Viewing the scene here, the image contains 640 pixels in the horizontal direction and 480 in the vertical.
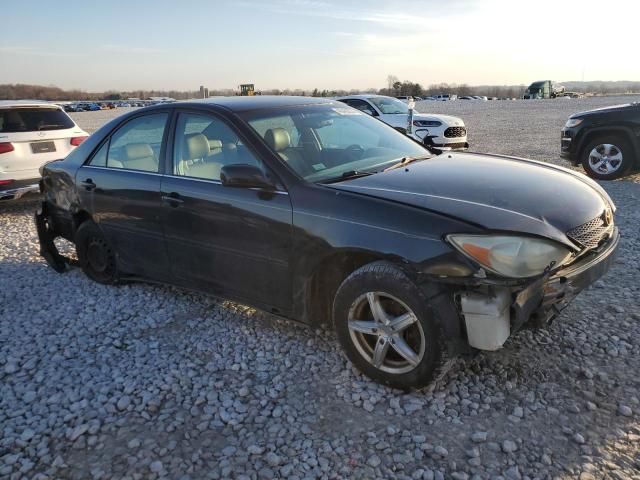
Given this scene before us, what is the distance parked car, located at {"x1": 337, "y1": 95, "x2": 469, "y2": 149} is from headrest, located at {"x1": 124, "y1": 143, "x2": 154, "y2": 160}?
927 centimetres

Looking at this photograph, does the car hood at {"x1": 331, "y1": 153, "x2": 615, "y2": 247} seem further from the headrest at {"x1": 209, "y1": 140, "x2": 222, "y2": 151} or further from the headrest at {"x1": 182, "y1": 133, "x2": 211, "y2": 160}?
the headrest at {"x1": 182, "y1": 133, "x2": 211, "y2": 160}

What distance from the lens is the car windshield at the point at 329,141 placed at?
3586 mm

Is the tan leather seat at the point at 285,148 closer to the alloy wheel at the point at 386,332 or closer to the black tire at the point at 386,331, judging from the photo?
the black tire at the point at 386,331

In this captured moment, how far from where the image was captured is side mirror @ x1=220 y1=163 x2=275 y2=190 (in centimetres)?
336

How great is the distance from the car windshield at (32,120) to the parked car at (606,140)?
8.49 m

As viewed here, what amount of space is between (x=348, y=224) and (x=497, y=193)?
35.1 inches

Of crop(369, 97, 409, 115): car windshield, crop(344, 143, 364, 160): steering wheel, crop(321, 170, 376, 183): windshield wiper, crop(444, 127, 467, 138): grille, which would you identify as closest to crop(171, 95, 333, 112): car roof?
crop(344, 143, 364, 160): steering wheel

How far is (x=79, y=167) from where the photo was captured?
491cm

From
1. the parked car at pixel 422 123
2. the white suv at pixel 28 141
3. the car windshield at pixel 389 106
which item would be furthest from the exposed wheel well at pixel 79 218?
the car windshield at pixel 389 106

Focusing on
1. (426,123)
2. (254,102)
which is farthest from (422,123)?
(254,102)

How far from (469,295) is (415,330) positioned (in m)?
0.44

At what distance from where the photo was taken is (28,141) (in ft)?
26.0

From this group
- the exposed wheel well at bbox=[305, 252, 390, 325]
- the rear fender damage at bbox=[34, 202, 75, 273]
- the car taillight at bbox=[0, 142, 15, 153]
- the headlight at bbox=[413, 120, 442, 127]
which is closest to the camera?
the exposed wheel well at bbox=[305, 252, 390, 325]

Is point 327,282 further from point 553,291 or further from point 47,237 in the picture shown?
point 47,237
